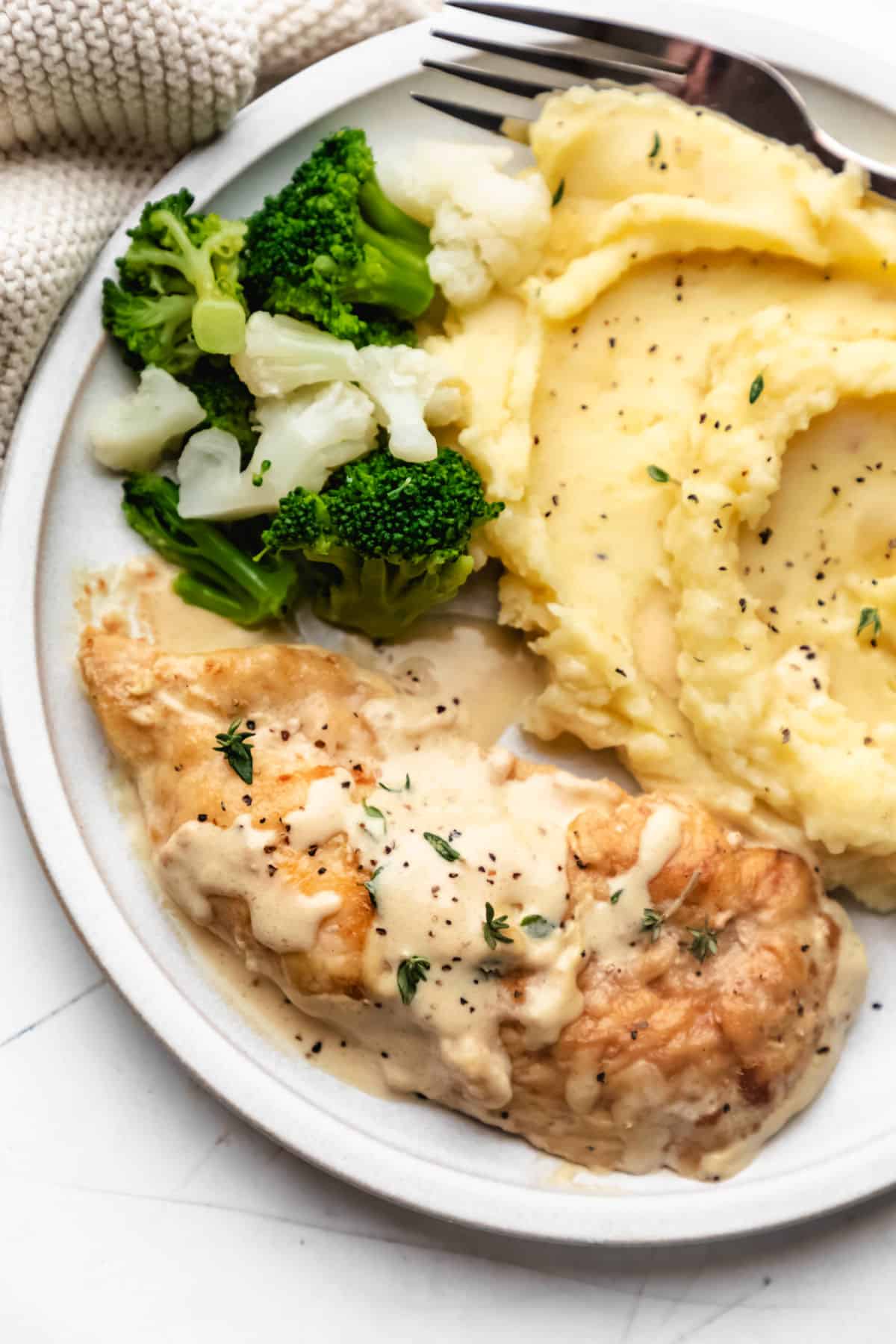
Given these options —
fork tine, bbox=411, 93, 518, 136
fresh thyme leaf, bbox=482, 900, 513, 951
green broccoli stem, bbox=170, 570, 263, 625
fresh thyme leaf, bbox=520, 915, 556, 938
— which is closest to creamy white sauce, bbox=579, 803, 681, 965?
fresh thyme leaf, bbox=520, 915, 556, 938

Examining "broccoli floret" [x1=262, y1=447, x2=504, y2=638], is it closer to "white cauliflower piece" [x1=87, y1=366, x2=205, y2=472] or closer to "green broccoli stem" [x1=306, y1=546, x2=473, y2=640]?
"green broccoli stem" [x1=306, y1=546, x2=473, y2=640]

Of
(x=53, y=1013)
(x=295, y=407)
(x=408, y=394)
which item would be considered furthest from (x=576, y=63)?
(x=53, y=1013)

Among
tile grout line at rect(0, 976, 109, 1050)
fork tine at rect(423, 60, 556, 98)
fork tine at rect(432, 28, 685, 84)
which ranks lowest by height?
tile grout line at rect(0, 976, 109, 1050)

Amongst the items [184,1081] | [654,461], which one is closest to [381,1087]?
[184,1081]

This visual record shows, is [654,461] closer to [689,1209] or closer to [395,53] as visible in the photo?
[395,53]

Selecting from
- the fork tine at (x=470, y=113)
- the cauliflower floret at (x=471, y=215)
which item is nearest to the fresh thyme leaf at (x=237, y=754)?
the cauliflower floret at (x=471, y=215)

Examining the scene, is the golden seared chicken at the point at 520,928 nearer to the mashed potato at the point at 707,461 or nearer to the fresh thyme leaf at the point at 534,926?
the fresh thyme leaf at the point at 534,926
